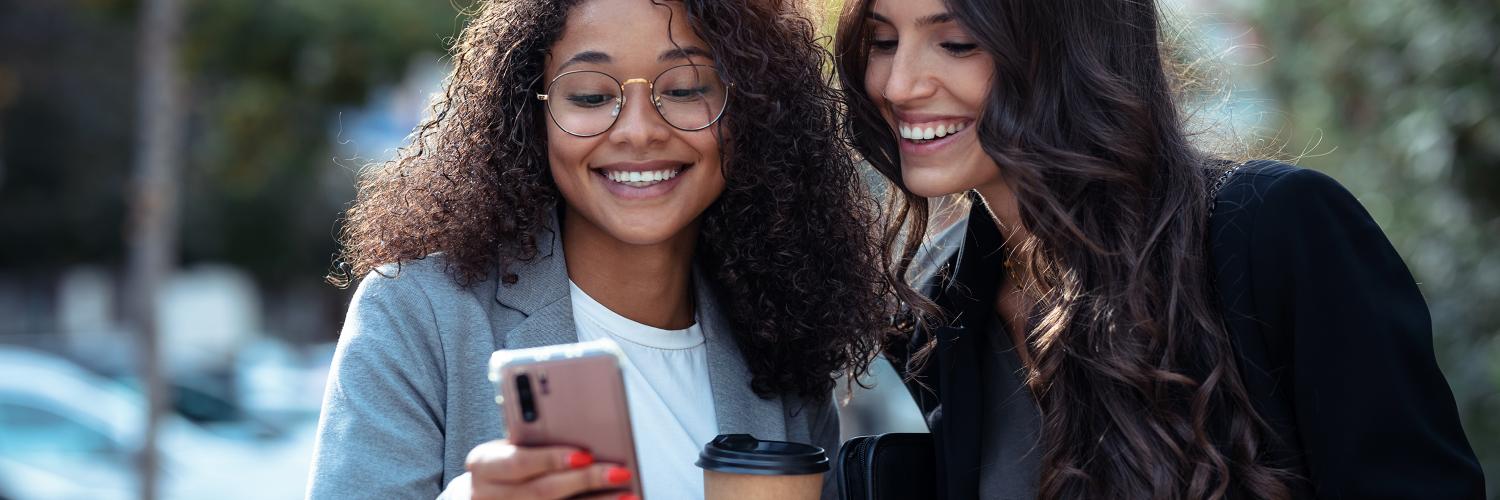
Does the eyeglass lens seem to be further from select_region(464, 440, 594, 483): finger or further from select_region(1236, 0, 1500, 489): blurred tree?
select_region(1236, 0, 1500, 489): blurred tree

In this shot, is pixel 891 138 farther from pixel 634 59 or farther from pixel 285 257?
pixel 285 257

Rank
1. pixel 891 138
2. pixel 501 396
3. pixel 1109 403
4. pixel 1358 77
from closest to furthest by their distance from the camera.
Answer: pixel 501 396 < pixel 1109 403 < pixel 891 138 < pixel 1358 77

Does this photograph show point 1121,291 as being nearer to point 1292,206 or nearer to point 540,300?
point 1292,206

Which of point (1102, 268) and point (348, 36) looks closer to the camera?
point (1102, 268)

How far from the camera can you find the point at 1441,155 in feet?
16.3

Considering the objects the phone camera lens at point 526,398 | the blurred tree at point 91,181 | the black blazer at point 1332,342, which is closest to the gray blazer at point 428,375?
the phone camera lens at point 526,398

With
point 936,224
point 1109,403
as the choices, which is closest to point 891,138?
point 936,224

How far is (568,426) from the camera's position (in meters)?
1.81

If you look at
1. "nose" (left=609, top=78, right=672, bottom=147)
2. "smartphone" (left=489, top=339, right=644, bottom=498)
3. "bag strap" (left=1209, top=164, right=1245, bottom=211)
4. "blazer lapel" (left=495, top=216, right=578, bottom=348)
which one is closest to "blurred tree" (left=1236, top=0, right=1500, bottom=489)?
"bag strap" (left=1209, top=164, right=1245, bottom=211)

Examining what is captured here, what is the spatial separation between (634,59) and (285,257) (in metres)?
19.2

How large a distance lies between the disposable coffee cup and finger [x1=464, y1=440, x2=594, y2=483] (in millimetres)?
299

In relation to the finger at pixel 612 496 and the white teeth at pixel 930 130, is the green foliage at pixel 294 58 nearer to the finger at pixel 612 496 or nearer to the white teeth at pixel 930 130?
the white teeth at pixel 930 130

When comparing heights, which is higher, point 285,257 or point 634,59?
point 285,257

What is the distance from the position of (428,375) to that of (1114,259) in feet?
3.91
